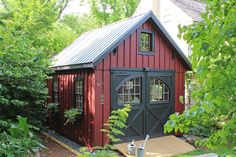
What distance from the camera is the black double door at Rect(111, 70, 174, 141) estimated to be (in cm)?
850

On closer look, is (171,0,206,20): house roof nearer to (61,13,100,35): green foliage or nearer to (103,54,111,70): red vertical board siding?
(103,54,111,70): red vertical board siding

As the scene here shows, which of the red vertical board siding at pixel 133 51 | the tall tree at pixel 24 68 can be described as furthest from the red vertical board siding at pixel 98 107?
the tall tree at pixel 24 68

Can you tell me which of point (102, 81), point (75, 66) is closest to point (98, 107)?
point (102, 81)

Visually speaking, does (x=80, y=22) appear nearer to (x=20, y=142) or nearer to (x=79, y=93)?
(x=79, y=93)

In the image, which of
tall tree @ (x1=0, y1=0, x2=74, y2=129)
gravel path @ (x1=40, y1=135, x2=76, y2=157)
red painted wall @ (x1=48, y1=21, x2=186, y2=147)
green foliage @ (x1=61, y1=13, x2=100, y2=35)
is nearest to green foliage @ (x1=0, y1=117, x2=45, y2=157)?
tall tree @ (x1=0, y1=0, x2=74, y2=129)

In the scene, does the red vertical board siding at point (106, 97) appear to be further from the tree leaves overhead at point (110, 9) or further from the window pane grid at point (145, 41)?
the tree leaves overhead at point (110, 9)

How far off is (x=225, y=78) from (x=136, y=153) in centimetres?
605

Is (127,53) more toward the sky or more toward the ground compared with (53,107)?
more toward the sky

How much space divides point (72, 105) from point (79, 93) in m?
0.71

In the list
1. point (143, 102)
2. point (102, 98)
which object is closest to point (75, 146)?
point (102, 98)

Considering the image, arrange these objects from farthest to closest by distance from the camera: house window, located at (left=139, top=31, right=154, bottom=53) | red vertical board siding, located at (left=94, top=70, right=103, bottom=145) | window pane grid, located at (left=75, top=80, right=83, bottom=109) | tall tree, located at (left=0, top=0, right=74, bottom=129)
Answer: house window, located at (left=139, top=31, right=154, bottom=53), window pane grid, located at (left=75, top=80, right=83, bottom=109), red vertical board siding, located at (left=94, top=70, right=103, bottom=145), tall tree, located at (left=0, top=0, right=74, bottom=129)

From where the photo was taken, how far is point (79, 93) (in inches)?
353

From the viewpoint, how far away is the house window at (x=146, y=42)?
30.2 feet

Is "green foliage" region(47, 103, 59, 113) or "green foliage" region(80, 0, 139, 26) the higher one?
"green foliage" region(80, 0, 139, 26)
